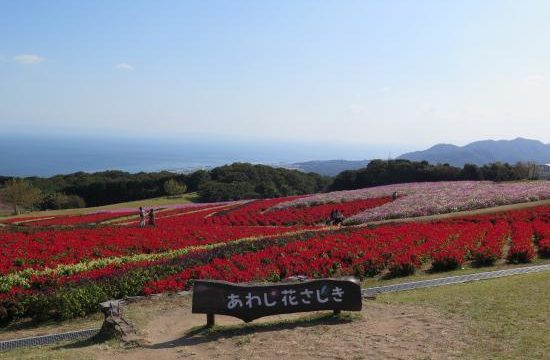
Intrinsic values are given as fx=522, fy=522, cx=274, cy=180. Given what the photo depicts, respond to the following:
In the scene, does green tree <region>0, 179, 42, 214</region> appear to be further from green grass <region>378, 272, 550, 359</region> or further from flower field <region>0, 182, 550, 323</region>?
green grass <region>378, 272, 550, 359</region>

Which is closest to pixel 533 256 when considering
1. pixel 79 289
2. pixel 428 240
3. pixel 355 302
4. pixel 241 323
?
pixel 428 240

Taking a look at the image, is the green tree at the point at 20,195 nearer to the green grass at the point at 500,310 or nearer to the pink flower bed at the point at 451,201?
the pink flower bed at the point at 451,201

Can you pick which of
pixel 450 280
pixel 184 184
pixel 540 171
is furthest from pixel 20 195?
pixel 540 171

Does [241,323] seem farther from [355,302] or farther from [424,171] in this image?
[424,171]

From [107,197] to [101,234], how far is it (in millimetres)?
61142

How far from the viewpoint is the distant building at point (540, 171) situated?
171 feet

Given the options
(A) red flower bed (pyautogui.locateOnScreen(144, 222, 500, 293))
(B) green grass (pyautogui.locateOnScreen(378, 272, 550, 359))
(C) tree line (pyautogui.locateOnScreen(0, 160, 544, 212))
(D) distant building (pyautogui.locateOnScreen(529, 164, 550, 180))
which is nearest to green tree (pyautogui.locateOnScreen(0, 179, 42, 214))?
(C) tree line (pyautogui.locateOnScreen(0, 160, 544, 212))

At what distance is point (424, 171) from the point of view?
7256 cm

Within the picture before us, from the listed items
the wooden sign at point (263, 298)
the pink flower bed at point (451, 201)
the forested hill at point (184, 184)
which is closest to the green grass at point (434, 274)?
the wooden sign at point (263, 298)

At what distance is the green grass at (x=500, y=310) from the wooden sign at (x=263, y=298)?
7.25ft

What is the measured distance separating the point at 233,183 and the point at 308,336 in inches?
2527

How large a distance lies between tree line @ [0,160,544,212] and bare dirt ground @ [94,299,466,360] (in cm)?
5211

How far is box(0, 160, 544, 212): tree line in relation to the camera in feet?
208

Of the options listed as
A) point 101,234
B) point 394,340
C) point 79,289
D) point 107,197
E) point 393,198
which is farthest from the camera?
point 107,197
